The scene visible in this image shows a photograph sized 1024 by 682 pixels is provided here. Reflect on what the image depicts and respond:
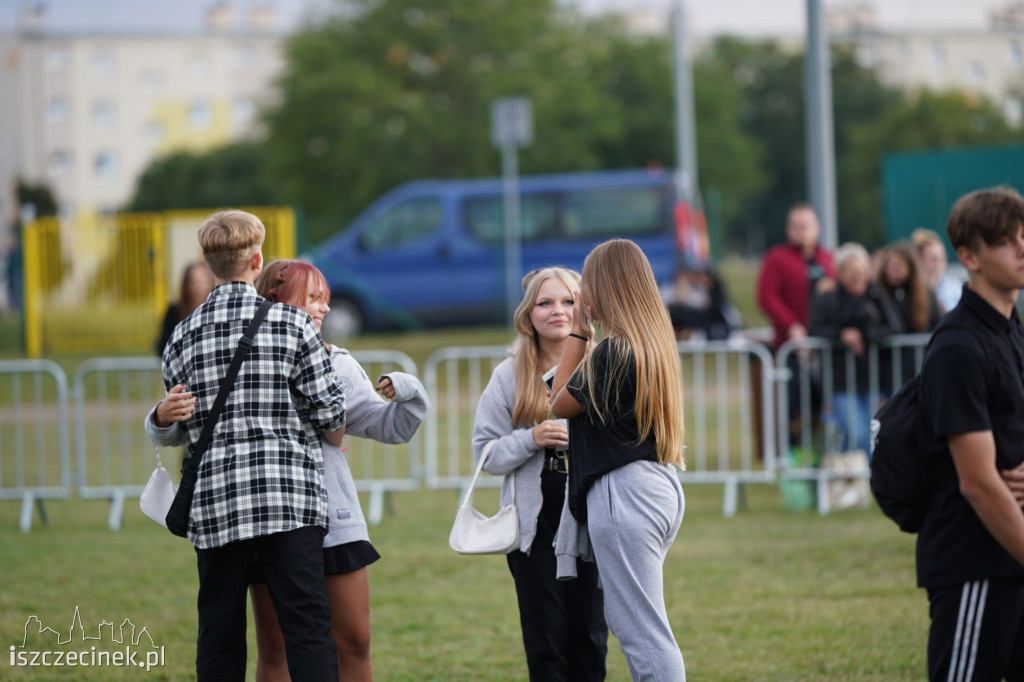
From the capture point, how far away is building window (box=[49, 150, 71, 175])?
3209 inches

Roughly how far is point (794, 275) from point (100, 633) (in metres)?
6.25

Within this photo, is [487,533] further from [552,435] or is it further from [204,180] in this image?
[204,180]

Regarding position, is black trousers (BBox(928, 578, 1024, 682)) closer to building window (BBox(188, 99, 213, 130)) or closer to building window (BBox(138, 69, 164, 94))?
building window (BBox(188, 99, 213, 130))

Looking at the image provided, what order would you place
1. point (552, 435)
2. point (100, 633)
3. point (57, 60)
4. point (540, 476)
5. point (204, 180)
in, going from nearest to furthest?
point (552, 435)
point (540, 476)
point (100, 633)
point (204, 180)
point (57, 60)

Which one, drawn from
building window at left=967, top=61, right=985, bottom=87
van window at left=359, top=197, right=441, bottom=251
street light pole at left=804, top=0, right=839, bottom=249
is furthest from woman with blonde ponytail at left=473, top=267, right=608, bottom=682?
building window at left=967, top=61, right=985, bottom=87

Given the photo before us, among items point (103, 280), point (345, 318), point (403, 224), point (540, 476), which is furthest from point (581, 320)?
point (403, 224)

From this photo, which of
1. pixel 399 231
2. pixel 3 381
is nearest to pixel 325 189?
pixel 399 231

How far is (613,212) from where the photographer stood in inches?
870

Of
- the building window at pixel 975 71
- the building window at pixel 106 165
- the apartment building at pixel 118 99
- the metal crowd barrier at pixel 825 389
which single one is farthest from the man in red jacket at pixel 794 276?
the building window at pixel 975 71

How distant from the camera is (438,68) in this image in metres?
32.2

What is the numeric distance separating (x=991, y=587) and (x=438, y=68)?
30.3 meters

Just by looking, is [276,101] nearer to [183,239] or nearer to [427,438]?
[183,239]

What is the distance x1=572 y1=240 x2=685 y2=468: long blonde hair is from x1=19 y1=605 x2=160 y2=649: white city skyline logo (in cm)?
302

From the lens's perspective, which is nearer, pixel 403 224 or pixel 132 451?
pixel 132 451
